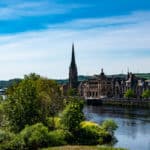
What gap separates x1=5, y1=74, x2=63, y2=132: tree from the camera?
9850 centimetres

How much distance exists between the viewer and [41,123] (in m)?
94.9

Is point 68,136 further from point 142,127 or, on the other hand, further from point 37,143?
point 142,127

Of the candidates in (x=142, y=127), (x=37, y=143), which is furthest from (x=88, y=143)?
(x=142, y=127)

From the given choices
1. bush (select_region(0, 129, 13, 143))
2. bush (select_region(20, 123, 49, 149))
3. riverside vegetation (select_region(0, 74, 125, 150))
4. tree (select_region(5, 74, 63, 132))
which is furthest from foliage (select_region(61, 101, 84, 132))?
bush (select_region(0, 129, 13, 143))

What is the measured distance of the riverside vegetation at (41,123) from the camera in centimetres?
8812

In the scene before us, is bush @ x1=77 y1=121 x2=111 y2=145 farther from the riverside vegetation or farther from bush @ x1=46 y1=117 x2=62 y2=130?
bush @ x1=46 y1=117 x2=62 y2=130

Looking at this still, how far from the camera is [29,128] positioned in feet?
294

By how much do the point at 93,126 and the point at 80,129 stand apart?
459 centimetres

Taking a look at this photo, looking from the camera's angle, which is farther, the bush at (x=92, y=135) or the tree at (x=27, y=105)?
the tree at (x=27, y=105)

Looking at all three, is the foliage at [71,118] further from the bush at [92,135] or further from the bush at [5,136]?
the bush at [5,136]

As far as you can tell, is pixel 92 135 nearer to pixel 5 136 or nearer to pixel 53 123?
pixel 53 123

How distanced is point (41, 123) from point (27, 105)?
6524 mm

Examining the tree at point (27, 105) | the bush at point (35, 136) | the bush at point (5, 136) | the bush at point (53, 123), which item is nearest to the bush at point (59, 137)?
the bush at point (35, 136)

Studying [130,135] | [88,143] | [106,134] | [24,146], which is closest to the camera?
[24,146]
